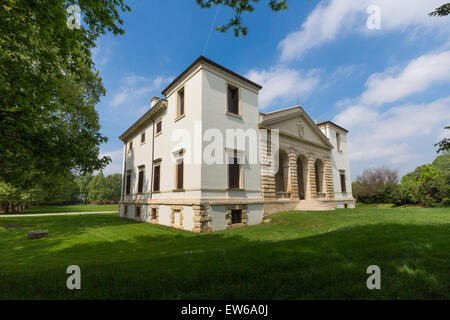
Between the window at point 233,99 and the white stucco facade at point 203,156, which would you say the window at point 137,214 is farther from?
the window at point 233,99

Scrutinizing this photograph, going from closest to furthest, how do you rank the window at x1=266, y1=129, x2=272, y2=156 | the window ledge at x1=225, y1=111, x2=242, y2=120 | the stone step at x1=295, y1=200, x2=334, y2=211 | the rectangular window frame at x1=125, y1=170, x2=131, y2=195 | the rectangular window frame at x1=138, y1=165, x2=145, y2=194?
the window ledge at x1=225, y1=111, x2=242, y2=120, the window at x1=266, y1=129, x2=272, y2=156, the stone step at x1=295, y1=200, x2=334, y2=211, the rectangular window frame at x1=138, y1=165, x2=145, y2=194, the rectangular window frame at x1=125, y1=170, x2=131, y2=195

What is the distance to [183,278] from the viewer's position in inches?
157

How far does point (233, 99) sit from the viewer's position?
637 inches

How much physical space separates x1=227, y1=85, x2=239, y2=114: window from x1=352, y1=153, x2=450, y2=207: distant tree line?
31.6 m

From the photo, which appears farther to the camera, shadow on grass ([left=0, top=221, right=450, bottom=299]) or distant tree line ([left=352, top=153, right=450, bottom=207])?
distant tree line ([left=352, top=153, right=450, bottom=207])

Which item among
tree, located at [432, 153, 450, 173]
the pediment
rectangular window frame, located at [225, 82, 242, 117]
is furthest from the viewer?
tree, located at [432, 153, 450, 173]

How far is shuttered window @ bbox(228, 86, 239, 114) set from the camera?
15.8 metres

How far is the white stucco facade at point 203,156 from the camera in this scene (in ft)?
43.9

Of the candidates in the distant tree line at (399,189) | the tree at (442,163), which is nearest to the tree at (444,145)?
the distant tree line at (399,189)

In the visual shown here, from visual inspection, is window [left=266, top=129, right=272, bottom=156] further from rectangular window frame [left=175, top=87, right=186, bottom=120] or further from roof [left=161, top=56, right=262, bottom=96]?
rectangular window frame [left=175, top=87, right=186, bottom=120]

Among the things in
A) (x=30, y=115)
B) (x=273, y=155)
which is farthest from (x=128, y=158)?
(x=30, y=115)

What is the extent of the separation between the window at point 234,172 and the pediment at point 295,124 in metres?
4.19

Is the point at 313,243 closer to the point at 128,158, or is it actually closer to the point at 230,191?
the point at 230,191

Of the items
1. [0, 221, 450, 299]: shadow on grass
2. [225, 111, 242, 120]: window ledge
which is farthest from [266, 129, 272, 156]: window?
[0, 221, 450, 299]: shadow on grass
